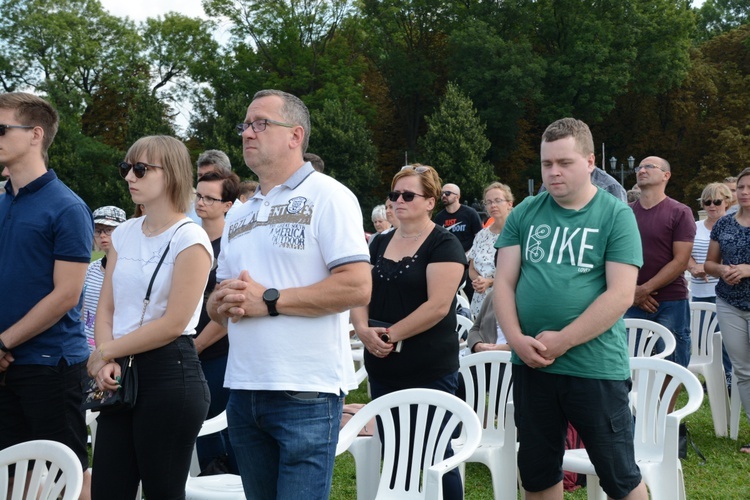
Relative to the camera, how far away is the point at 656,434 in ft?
13.3

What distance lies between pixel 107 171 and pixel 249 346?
138 feet

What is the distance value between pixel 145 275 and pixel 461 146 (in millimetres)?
36569

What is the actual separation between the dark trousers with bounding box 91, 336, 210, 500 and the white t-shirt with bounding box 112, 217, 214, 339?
0.14 metres

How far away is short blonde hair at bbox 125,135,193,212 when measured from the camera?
3109 mm

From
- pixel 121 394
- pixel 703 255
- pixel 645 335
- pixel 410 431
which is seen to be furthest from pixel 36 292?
pixel 703 255

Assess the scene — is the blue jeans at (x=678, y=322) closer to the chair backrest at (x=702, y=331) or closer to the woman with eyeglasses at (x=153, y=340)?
the chair backrest at (x=702, y=331)

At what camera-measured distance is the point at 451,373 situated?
4.12 metres

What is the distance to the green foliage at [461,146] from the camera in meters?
39.2

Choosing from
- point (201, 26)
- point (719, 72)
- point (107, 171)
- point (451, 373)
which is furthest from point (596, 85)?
point (451, 373)

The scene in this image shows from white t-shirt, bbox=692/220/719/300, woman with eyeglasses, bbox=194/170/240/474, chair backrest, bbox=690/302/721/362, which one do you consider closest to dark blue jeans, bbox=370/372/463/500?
woman with eyeglasses, bbox=194/170/240/474

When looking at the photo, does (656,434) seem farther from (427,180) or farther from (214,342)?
(214,342)

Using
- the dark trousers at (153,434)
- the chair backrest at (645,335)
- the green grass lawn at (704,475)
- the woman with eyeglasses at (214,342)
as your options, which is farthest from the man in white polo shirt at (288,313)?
the chair backrest at (645,335)

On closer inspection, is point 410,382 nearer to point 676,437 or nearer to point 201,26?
point 676,437

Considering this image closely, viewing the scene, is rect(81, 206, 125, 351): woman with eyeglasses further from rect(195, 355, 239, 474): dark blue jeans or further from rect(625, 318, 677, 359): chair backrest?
rect(625, 318, 677, 359): chair backrest
